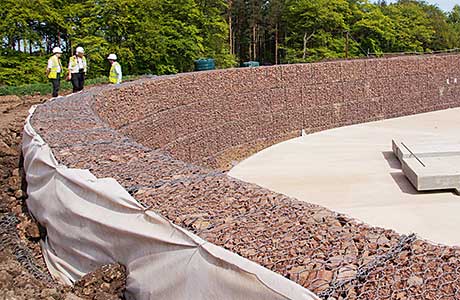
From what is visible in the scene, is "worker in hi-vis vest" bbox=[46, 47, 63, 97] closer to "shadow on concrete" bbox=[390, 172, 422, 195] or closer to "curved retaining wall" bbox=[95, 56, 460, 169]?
"curved retaining wall" bbox=[95, 56, 460, 169]

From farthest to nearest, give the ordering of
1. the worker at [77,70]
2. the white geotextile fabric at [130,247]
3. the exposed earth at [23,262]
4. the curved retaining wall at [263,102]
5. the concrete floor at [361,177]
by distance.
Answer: the worker at [77,70], the curved retaining wall at [263,102], the concrete floor at [361,177], the exposed earth at [23,262], the white geotextile fabric at [130,247]

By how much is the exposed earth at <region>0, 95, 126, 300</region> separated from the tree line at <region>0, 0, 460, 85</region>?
1540 centimetres

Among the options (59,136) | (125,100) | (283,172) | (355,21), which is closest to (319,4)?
(355,21)

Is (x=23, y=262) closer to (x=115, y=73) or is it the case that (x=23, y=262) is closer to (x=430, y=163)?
(x=115, y=73)

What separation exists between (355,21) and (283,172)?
33468 mm

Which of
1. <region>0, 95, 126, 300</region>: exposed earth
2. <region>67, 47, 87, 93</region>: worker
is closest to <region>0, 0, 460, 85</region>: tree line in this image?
<region>67, 47, 87, 93</region>: worker

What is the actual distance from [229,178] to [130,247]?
3.99 feet

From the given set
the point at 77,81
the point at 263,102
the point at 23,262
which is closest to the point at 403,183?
the point at 263,102

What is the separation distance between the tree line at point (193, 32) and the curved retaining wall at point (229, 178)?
946 centimetres

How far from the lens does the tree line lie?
22.2 metres

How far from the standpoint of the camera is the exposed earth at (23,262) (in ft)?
11.0

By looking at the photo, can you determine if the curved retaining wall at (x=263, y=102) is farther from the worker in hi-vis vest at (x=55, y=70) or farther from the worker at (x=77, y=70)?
the worker in hi-vis vest at (x=55, y=70)

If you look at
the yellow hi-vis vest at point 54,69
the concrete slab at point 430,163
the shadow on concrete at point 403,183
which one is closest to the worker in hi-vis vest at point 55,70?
the yellow hi-vis vest at point 54,69

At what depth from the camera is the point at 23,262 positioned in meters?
4.30
